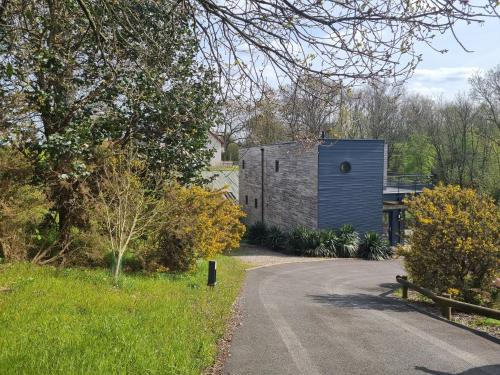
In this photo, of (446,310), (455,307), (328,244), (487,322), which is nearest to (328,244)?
(328,244)

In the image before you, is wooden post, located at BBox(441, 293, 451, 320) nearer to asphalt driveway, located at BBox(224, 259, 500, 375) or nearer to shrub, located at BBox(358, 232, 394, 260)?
asphalt driveway, located at BBox(224, 259, 500, 375)

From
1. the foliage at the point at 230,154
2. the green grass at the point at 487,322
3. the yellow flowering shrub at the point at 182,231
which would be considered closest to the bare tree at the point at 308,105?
the green grass at the point at 487,322

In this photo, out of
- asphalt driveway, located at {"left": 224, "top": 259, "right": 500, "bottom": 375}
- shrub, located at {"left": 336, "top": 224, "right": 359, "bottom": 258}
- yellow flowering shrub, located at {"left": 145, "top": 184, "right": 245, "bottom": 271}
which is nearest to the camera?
asphalt driveway, located at {"left": 224, "top": 259, "right": 500, "bottom": 375}

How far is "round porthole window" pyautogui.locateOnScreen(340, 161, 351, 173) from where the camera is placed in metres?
27.5

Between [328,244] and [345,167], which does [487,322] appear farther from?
[345,167]

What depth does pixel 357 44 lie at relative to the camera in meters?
4.91

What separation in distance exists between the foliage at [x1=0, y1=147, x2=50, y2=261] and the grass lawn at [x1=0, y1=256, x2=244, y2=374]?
966 mm

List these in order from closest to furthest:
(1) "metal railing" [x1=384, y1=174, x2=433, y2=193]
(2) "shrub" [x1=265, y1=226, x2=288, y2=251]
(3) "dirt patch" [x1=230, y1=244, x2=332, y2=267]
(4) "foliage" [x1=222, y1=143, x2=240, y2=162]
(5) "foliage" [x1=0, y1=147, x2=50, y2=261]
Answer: (5) "foliage" [x1=0, y1=147, x2=50, y2=261] < (3) "dirt patch" [x1=230, y1=244, x2=332, y2=267] < (2) "shrub" [x1=265, y1=226, x2=288, y2=251] < (1) "metal railing" [x1=384, y1=174, x2=433, y2=193] < (4) "foliage" [x1=222, y1=143, x2=240, y2=162]

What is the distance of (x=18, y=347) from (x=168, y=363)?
1.61 m

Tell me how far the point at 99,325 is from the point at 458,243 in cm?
946

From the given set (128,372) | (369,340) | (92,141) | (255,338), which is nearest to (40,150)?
(92,141)

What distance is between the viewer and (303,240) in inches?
1056

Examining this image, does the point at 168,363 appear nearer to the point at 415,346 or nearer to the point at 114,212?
the point at 415,346

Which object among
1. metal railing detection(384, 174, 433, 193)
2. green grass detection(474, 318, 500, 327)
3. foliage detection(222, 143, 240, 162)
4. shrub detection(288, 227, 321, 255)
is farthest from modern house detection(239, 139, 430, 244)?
foliage detection(222, 143, 240, 162)
